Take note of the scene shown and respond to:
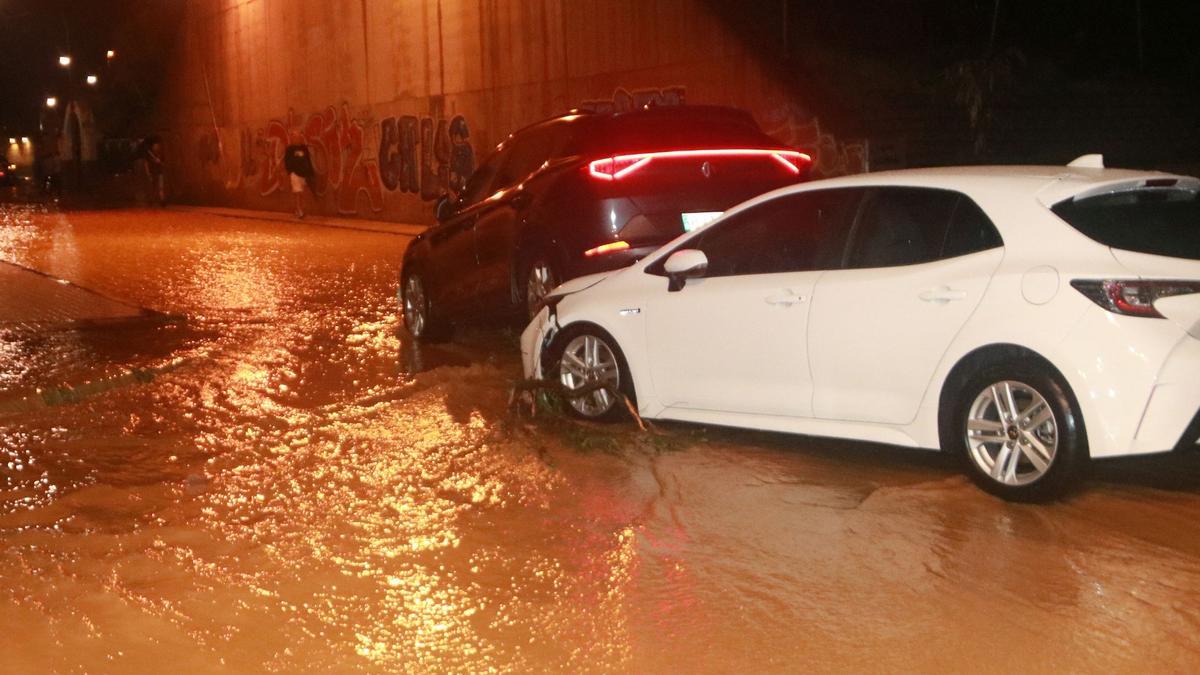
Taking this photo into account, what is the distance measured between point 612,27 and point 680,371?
1573 centimetres

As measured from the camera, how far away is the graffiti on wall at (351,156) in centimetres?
2952

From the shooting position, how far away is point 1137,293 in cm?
599

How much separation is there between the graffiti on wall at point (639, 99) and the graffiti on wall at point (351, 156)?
4480 millimetres

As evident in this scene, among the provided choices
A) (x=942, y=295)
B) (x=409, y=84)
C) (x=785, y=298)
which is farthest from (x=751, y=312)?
(x=409, y=84)

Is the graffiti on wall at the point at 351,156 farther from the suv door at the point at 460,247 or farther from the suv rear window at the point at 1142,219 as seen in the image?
the suv rear window at the point at 1142,219

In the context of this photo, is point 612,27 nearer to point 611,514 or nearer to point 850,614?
point 611,514

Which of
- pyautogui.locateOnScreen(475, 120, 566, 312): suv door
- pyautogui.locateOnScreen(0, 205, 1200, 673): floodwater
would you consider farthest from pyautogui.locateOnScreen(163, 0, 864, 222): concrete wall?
pyautogui.locateOnScreen(0, 205, 1200, 673): floodwater

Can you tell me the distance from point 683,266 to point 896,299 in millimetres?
1408

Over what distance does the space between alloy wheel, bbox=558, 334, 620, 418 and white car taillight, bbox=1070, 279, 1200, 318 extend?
3.08 metres

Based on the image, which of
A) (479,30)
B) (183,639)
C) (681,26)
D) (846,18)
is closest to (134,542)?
(183,639)

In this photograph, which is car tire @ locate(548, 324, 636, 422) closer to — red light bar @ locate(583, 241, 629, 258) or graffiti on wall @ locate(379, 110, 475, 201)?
red light bar @ locate(583, 241, 629, 258)

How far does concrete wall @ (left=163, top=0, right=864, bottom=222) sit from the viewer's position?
2056 cm

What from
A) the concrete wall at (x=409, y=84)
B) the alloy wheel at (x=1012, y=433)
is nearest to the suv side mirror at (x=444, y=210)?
the concrete wall at (x=409, y=84)

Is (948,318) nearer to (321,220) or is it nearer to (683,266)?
(683,266)
